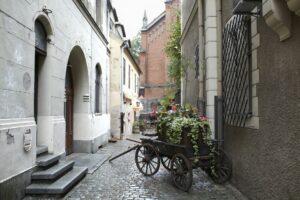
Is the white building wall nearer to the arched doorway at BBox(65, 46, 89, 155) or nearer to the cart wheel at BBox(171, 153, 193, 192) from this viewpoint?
the cart wheel at BBox(171, 153, 193, 192)

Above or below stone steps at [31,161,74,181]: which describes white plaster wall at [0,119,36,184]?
above

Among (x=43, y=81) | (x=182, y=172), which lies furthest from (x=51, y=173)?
(x=182, y=172)

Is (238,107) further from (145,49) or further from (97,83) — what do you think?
(145,49)

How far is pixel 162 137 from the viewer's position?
26.7 ft

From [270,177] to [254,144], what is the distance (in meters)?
0.80

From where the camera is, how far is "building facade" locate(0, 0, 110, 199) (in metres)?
5.73

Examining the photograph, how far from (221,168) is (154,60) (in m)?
34.1

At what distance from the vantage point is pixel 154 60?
4084 cm

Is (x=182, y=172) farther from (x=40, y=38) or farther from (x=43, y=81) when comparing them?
(x=40, y=38)

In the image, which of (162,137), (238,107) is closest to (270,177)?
(238,107)

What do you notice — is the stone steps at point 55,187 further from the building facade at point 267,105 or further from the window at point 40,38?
the building facade at point 267,105

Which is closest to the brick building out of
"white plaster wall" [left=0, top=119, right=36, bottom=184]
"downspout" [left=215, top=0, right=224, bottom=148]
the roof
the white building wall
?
the roof

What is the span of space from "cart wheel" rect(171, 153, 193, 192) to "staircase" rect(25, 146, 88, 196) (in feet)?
6.87

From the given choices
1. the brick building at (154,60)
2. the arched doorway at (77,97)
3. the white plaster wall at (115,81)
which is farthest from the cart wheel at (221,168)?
the brick building at (154,60)
